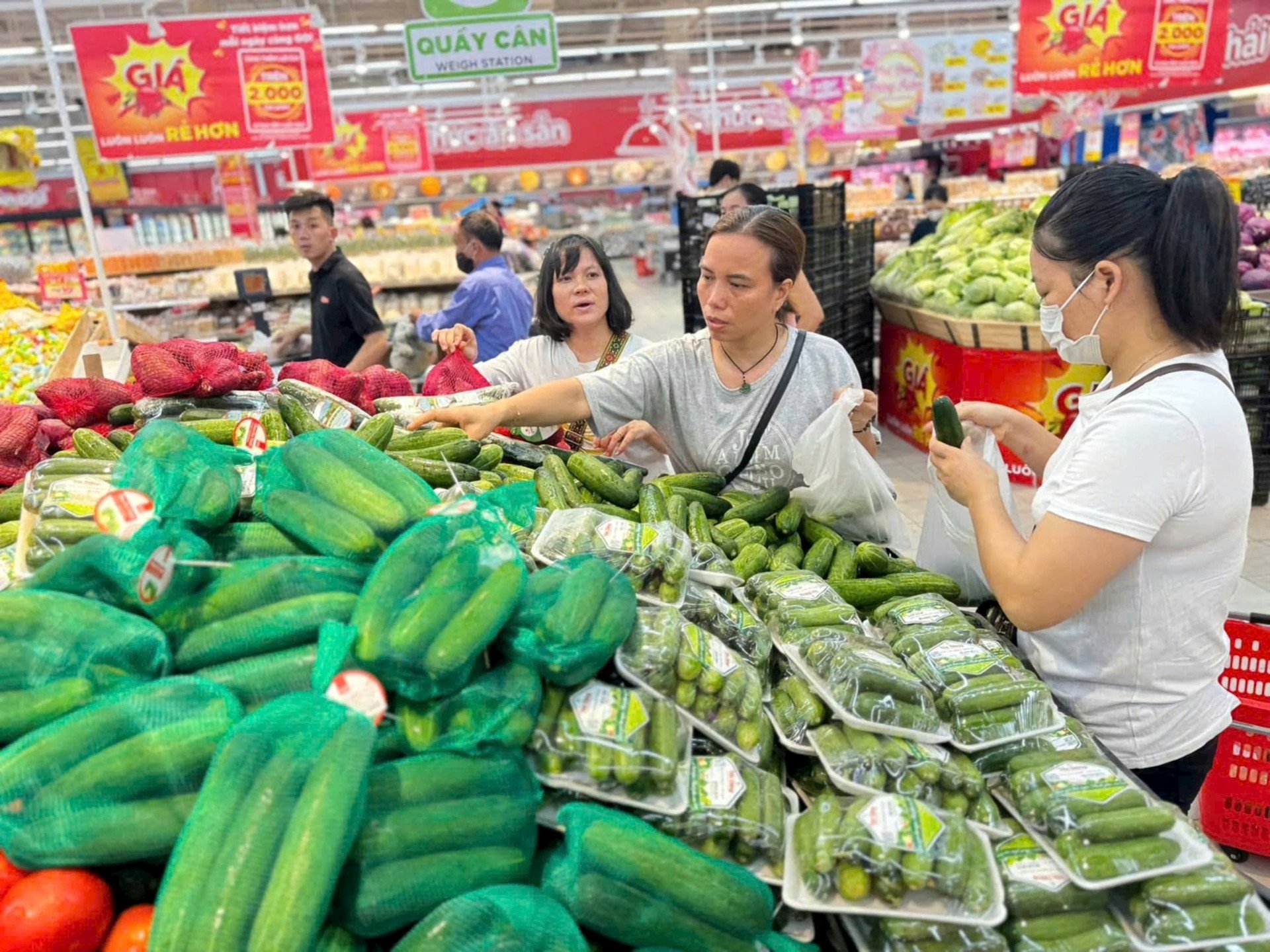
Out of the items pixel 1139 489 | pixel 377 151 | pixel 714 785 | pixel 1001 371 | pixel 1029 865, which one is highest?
pixel 377 151

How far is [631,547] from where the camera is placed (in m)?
1.75

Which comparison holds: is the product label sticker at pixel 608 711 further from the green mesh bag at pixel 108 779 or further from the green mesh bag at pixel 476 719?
the green mesh bag at pixel 108 779

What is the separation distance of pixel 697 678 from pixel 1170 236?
112cm

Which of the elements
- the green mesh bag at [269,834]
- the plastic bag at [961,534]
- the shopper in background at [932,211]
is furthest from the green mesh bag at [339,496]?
the shopper in background at [932,211]

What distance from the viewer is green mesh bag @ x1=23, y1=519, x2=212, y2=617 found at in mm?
1338

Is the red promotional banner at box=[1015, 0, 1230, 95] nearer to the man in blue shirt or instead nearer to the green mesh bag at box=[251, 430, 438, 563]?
the man in blue shirt

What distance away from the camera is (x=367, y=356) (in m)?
5.30

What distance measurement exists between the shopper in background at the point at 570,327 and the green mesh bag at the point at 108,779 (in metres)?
2.41

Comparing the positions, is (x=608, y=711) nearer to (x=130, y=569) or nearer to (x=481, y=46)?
(x=130, y=569)

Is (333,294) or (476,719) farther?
(333,294)

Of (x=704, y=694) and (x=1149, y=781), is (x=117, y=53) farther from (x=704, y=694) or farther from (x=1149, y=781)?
(x=1149, y=781)

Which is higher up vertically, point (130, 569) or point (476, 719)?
point (130, 569)

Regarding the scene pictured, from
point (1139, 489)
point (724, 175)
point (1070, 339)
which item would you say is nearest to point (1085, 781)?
point (1139, 489)

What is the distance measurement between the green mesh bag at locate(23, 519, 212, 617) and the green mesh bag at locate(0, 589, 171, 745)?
0.06 metres
